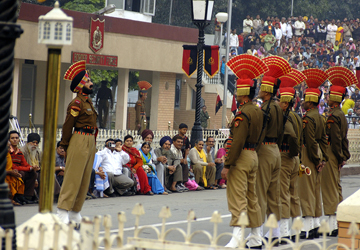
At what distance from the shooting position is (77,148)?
28.7 ft

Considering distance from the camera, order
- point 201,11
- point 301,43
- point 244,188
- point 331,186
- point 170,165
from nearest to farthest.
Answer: point 244,188, point 331,186, point 170,165, point 201,11, point 301,43

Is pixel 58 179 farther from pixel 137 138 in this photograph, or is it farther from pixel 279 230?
pixel 279 230

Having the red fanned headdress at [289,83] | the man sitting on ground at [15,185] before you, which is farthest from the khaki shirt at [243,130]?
the man sitting on ground at [15,185]

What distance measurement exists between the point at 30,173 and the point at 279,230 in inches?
195

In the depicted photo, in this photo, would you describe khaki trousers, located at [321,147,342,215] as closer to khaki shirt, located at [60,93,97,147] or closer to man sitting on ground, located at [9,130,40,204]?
khaki shirt, located at [60,93,97,147]

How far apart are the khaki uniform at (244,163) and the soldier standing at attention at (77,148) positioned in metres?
2.06

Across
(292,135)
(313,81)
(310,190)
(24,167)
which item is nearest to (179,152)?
(24,167)

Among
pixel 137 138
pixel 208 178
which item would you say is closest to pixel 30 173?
pixel 137 138

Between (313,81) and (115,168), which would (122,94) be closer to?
(115,168)

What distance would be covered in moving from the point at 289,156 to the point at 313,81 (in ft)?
5.60

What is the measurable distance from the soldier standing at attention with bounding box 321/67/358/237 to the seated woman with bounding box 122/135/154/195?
4480mm

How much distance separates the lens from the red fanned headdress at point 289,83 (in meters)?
9.12

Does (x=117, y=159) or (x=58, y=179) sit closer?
(x=58, y=179)

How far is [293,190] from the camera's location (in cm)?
920
